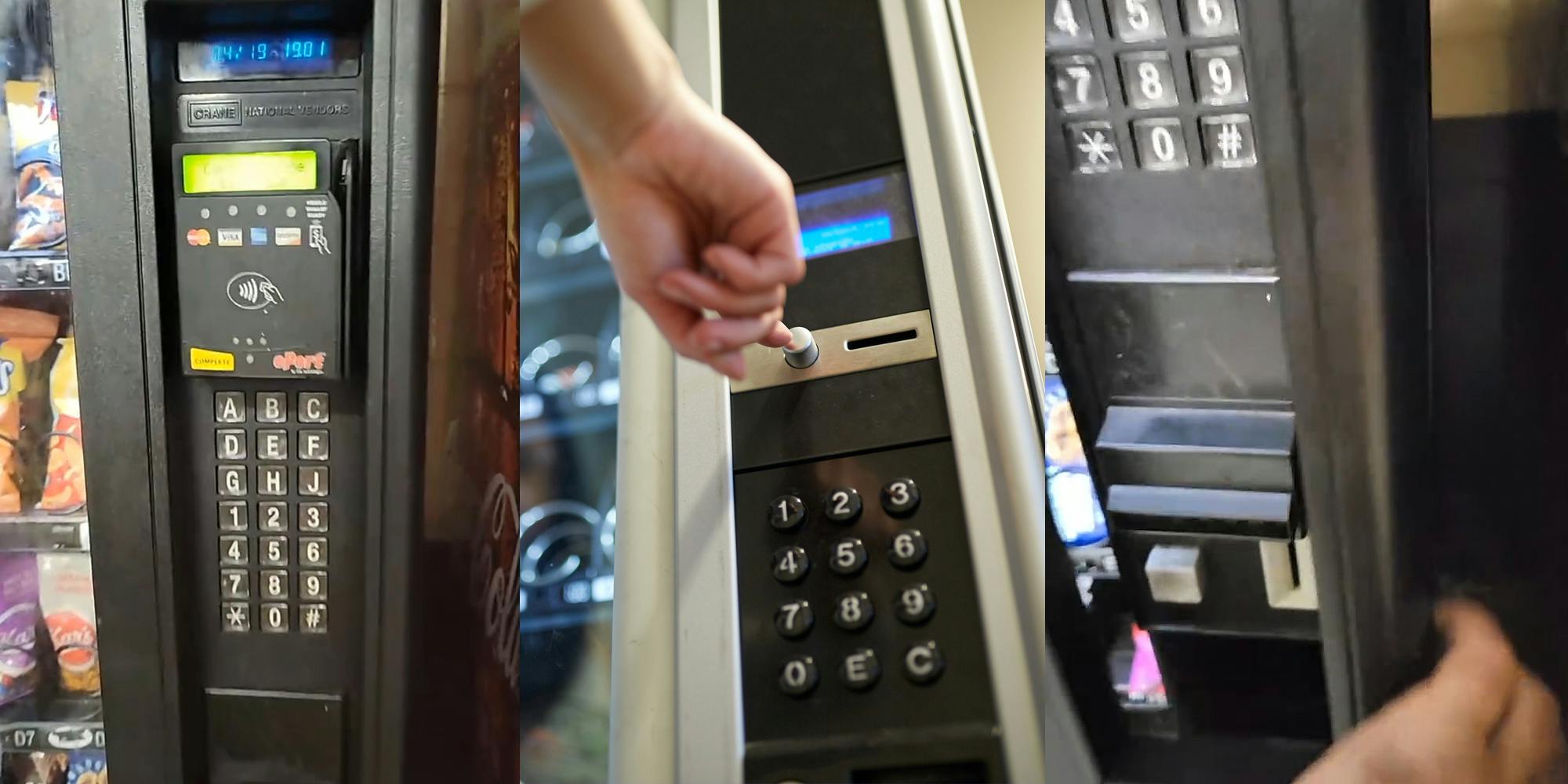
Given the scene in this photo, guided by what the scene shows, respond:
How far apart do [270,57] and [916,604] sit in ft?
1.88

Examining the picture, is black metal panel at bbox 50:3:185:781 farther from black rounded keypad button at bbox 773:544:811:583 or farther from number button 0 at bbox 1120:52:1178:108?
number button 0 at bbox 1120:52:1178:108

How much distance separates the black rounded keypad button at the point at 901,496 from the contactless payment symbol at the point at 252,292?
43 cm

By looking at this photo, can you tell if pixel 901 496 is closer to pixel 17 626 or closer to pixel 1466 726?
pixel 1466 726

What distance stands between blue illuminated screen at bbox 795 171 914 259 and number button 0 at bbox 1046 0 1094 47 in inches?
5.0

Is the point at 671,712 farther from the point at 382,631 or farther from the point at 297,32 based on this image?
the point at 297,32

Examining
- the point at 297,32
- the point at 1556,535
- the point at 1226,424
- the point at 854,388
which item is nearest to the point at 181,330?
the point at 297,32

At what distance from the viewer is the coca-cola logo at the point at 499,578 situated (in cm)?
77

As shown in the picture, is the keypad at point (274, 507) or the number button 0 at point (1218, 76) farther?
the keypad at point (274, 507)

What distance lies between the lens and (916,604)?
0.58 m

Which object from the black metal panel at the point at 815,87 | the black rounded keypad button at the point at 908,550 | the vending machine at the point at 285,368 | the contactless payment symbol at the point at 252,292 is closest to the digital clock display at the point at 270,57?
the vending machine at the point at 285,368

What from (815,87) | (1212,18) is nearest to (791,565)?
(815,87)

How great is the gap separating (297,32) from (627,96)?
269mm

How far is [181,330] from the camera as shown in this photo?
713mm

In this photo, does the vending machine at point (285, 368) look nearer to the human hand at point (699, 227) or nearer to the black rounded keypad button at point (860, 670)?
the human hand at point (699, 227)
